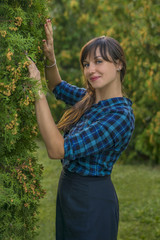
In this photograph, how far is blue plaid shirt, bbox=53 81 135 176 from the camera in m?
1.99

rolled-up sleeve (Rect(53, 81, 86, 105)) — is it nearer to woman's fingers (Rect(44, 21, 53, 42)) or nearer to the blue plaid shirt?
the blue plaid shirt

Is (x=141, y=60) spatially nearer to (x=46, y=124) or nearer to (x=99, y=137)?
(x=99, y=137)

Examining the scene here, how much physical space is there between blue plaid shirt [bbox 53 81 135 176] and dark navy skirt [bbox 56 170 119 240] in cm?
7

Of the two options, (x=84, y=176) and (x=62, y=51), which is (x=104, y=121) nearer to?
(x=84, y=176)

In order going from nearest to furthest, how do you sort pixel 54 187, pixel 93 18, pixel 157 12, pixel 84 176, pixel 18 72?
pixel 18 72 → pixel 84 176 → pixel 54 187 → pixel 157 12 → pixel 93 18

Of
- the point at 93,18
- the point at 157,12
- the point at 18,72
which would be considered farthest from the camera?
the point at 93,18

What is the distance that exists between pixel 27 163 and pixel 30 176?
0.27ft

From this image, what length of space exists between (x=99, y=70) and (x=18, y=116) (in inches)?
23.0

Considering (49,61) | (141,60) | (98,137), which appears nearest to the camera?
(98,137)

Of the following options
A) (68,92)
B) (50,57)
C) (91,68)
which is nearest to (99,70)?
(91,68)

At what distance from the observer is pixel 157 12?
23.0 feet

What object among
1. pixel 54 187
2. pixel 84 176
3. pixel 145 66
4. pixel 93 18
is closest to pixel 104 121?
pixel 84 176

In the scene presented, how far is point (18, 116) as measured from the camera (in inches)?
76.9

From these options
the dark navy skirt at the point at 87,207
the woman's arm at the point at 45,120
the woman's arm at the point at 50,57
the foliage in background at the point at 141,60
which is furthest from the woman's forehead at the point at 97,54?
the foliage in background at the point at 141,60
